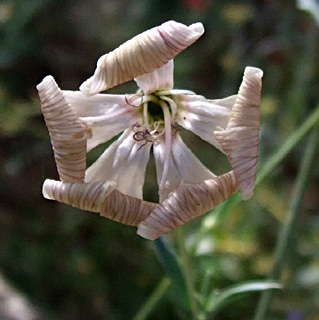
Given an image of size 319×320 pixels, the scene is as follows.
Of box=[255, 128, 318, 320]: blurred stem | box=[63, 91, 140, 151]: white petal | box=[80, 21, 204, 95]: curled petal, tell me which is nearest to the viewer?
box=[80, 21, 204, 95]: curled petal

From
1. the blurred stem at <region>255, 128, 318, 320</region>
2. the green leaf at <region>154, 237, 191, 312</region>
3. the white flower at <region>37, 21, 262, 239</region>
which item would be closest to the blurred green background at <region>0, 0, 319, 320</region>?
the blurred stem at <region>255, 128, 318, 320</region>

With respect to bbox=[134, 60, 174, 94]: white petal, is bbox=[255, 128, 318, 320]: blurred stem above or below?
below

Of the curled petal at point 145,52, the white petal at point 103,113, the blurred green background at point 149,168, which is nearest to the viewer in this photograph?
the curled petal at point 145,52

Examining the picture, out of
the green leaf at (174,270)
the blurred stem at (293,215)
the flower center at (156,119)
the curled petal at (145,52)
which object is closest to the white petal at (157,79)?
the flower center at (156,119)

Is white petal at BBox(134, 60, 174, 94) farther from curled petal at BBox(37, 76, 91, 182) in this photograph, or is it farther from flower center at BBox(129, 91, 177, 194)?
curled petal at BBox(37, 76, 91, 182)

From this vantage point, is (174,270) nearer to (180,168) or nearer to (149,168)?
(180,168)

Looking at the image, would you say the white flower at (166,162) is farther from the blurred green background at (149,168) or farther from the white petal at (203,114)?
the blurred green background at (149,168)

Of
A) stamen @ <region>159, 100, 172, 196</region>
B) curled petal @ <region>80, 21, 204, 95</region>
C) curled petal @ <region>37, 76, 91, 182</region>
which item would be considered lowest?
stamen @ <region>159, 100, 172, 196</region>

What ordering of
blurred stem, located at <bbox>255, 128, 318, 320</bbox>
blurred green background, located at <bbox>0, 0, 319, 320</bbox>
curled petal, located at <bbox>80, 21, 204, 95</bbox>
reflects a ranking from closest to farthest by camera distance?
curled petal, located at <bbox>80, 21, 204, 95</bbox>, blurred stem, located at <bbox>255, 128, 318, 320</bbox>, blurred green background, located at <bbox>0, 0, 319, 320</bbox>
